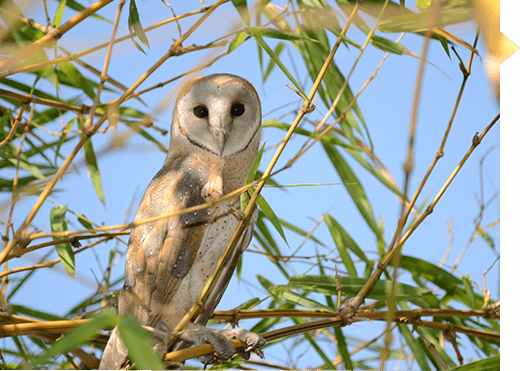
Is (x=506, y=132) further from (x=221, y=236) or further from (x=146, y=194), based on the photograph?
(x=146, y=194)

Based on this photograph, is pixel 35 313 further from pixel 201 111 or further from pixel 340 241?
pixel 340 241

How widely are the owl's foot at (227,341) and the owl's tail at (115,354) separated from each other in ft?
0.45

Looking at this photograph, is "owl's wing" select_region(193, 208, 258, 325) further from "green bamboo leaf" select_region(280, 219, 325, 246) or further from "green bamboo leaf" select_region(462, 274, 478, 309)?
"green bamboo leaf" select_region(462, 274, 478, 309)

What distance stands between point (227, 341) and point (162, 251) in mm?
251

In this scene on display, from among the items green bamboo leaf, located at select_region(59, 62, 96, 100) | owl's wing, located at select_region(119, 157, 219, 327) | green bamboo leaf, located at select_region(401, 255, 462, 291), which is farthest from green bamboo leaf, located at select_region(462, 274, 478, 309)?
green bamboo leaf, located at select_region(59, 62, 96, 100)

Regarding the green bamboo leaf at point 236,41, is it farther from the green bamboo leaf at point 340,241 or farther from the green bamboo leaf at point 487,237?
the green bamboo leaf at point 487,237

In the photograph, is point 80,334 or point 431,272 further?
point 431,272

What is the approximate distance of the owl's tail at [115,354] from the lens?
933mm

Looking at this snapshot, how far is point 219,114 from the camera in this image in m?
1.02

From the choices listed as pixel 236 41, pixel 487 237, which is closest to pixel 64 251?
pixel 236 41

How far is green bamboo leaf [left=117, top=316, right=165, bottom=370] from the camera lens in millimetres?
493

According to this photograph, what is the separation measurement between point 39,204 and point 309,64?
0.75 meters

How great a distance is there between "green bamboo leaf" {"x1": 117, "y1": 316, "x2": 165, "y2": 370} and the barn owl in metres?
0.37

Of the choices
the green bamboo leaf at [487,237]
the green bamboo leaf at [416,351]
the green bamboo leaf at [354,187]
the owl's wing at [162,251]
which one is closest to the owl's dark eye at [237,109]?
the owl's wing at [162,251]
